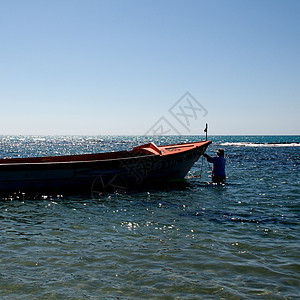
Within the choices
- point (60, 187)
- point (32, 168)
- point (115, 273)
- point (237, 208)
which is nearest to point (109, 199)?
point (60, 187)

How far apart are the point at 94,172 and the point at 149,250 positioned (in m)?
8.00

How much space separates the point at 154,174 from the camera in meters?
15.8

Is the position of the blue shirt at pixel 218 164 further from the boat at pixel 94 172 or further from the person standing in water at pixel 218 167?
the boat at pixel 94 172

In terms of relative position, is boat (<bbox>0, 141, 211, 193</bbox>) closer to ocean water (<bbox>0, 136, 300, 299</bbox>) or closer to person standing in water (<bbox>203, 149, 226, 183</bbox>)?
person standing in water (<bbox>203, 149, 226, 183</bbox>)

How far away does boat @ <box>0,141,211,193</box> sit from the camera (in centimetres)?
1341

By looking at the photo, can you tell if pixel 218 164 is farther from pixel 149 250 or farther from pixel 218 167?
pixel 149 250

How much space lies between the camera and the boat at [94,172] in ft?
44.0

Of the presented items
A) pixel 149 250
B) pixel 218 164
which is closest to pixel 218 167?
pixel 218 164

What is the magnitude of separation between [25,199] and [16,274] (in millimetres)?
7598

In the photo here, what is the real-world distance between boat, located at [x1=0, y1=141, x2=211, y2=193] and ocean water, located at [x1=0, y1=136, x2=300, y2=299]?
175cm

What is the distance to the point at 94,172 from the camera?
14.2 metres

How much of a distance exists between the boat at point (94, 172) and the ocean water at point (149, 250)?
1.75 m

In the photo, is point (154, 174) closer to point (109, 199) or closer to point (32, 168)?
point (109, 199)

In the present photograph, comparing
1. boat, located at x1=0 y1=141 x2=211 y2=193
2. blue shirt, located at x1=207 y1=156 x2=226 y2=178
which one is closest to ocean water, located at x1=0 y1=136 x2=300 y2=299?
boat, located at x1=0 y1=141 x2=211 y2=193
